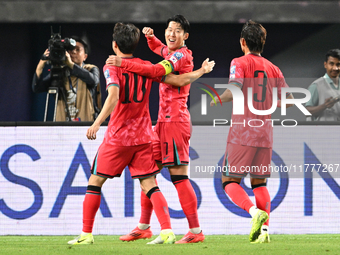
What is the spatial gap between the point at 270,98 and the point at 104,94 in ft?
18.0

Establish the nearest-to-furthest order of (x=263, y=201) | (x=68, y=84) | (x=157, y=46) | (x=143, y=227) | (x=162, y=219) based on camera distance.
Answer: (x=162, y=219) → (x=263, y=201) → (x=143, y=227) → (x=157, y=46) → (x=68, y=84)

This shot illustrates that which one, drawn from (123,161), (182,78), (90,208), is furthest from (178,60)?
(90,208)

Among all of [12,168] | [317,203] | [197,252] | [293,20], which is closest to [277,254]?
[197,252]

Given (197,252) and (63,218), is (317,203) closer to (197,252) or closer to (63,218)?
(197,252)

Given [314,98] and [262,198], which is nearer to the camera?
[262,198]

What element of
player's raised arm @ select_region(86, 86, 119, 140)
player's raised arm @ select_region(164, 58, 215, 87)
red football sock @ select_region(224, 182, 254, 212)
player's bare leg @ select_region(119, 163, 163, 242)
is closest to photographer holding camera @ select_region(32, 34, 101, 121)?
player's bare leg @ select_region(119, 163, 163, 242)

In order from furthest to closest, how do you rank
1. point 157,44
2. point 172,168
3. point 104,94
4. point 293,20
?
point 104,94, point 293,20, point 157,44, point 172,168

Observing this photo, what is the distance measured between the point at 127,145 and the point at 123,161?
5.2 inches

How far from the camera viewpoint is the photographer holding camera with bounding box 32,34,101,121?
5840mm

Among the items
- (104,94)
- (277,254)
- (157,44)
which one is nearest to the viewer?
(277,254)

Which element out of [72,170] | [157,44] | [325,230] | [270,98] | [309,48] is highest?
[309,48]

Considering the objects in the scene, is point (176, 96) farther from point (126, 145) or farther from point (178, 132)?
point (126, 145)

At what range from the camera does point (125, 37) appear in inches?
153

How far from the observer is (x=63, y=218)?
16.8 feet
